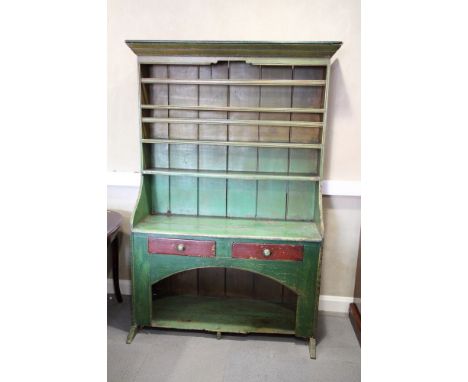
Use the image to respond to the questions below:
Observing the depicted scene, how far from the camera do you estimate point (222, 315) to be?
232cm

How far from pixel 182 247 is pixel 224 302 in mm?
696

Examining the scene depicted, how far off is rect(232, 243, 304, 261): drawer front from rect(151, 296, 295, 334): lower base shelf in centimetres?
54

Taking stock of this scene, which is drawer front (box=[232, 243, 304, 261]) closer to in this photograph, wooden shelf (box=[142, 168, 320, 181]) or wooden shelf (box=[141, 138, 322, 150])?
wooden shelf (box=[142, 168, 320, 181])

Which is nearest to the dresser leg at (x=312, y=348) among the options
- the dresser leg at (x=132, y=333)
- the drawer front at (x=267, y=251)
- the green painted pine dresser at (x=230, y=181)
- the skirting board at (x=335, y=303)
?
the green painted pine dresser at (x=230, y=181)

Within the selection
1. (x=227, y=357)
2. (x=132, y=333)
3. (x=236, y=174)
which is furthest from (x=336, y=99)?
(x=132, y=333)

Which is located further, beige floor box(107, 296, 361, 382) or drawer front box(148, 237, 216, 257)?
drawer front box(148, 237, 216, 257)

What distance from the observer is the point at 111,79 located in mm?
2404

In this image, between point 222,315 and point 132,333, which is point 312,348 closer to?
point 222,315

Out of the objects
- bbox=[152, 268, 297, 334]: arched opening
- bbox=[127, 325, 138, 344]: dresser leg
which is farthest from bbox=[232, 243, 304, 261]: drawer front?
bbox=[127, 325, 138, 344]: dresser leg

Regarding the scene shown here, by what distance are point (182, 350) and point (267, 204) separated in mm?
1109

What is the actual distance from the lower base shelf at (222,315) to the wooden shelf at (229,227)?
643 millimetres

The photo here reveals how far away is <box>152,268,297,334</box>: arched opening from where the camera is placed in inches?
88.5

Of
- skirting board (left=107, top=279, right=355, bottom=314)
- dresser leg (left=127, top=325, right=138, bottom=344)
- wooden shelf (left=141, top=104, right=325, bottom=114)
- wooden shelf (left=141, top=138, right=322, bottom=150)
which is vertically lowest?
dresser leg (left=127, top=325, right=138, bottom=344)
